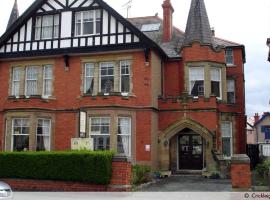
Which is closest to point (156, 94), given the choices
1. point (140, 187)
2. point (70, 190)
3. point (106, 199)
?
point (140, 187)

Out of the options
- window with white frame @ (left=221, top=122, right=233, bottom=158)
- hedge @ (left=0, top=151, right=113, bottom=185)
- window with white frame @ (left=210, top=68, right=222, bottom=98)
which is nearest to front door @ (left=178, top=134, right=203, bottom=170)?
window with white frame @ (left=221, top=122, right=233, bottom=158)

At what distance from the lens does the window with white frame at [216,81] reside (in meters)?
26.5

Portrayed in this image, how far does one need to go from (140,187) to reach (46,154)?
4.51m

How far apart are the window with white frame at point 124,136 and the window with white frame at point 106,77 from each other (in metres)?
2.23

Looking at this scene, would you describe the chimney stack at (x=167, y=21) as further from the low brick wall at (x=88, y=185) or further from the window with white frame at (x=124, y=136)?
the low brick wall at (x=88, y=185)

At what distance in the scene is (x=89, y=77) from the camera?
84.0 feet

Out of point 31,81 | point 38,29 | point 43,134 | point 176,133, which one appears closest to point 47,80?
point 31,81

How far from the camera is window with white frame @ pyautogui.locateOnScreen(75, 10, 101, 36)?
25.5 m

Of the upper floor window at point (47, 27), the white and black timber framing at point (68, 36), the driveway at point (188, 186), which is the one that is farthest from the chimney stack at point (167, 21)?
the driveway at point (188, 186)

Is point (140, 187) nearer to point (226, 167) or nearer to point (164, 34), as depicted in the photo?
point (226, 167)

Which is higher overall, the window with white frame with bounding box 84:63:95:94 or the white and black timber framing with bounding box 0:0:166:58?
the white and black timber framing with bounding box 0:0:166:58

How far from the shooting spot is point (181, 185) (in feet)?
65.2

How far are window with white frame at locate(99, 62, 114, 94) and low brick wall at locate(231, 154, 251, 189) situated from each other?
440 inches

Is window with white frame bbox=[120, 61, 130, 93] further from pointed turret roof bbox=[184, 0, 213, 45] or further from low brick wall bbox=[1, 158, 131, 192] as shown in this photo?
low brick wall bbox=[1, 158, 131, 192]
